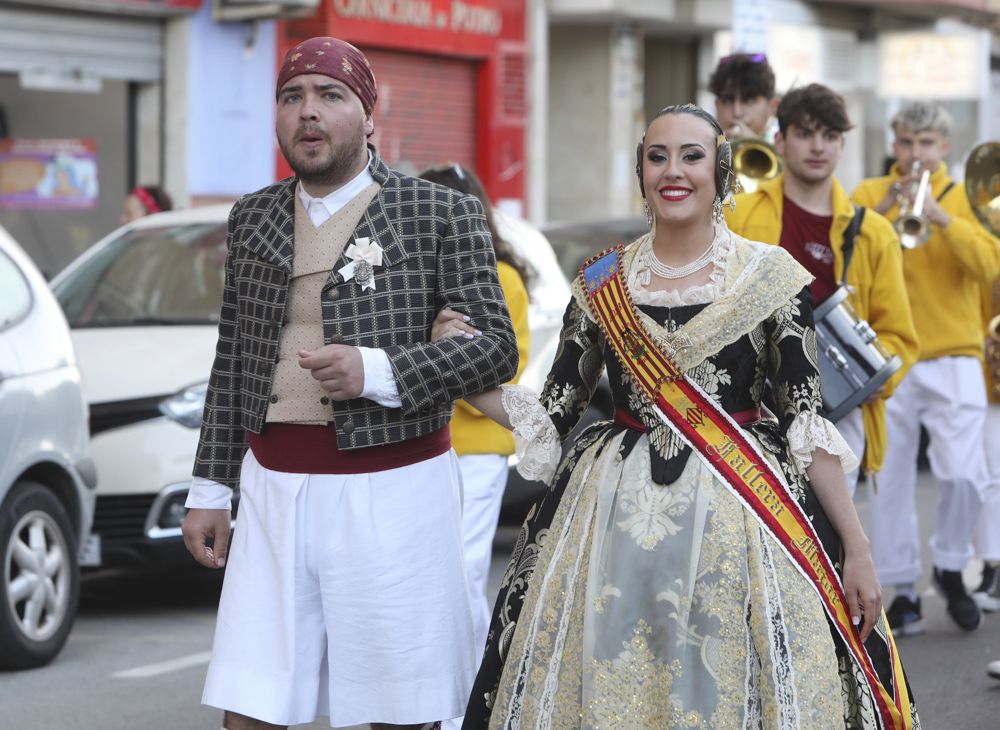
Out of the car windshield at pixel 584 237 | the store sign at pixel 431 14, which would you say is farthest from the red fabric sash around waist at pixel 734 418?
the store sign at pixel 431 14

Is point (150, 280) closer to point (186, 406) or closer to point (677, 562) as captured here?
point (186, 406)

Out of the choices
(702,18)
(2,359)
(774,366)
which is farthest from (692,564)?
(702,18)

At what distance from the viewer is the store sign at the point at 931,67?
86.8 ft

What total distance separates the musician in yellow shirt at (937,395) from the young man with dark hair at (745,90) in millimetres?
561

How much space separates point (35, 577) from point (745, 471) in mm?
3644

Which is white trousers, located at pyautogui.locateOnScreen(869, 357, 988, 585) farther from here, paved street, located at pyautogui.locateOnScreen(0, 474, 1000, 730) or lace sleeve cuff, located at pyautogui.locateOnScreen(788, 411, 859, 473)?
lace sleeve cuff, located at pyautogui.locateOnScreen(788, 411, 859, 473)

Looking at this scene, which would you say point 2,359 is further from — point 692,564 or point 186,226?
point 692,564

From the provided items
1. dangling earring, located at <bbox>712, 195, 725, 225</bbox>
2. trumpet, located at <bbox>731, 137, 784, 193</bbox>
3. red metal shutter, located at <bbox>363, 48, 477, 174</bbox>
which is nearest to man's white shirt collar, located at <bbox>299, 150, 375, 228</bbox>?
dangling earring, located at <bbox>712, 195, 725, 225</bbox>

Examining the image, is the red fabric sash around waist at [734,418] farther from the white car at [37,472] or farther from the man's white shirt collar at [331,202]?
the white car at [37,472]

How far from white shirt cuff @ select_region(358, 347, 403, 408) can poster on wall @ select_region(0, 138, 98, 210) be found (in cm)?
1166

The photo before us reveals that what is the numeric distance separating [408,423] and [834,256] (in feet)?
8.66

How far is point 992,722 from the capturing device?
633 cm

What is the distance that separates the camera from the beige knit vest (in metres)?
4.21

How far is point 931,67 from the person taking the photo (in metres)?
27.4
